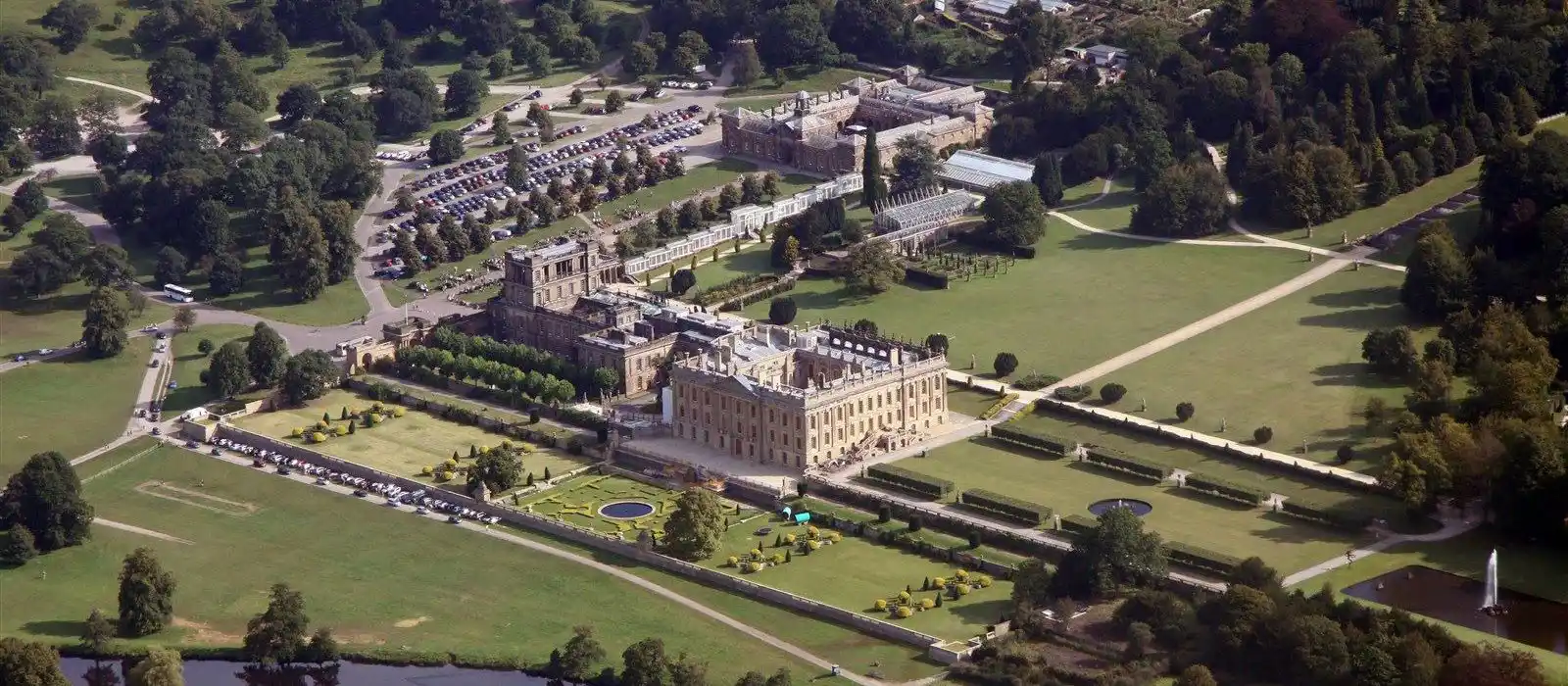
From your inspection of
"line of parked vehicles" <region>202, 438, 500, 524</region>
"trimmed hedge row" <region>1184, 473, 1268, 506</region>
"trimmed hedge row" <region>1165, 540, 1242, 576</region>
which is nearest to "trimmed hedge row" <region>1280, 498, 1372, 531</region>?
"trimmed hedge row" <region>1184, 473, 1268, 506</region>

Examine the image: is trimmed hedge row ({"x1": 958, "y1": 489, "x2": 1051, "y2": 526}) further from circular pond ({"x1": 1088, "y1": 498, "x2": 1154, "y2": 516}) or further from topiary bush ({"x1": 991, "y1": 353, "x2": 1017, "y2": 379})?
topiary bush ({"x1": 991, "y1": 353, "x2": 1017, "y2": 379})

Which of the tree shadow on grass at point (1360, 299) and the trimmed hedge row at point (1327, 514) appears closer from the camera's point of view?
the trimmed hedge row at point (1327, 514)

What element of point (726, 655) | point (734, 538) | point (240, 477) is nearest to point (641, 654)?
point (726, 655)

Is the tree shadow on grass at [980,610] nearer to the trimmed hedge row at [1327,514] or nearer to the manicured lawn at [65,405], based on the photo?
the trimmed hedge row at [1327,514]

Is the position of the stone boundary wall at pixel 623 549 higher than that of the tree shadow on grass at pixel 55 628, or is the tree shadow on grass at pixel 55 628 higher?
the stone boundary wall at pixel 623 549

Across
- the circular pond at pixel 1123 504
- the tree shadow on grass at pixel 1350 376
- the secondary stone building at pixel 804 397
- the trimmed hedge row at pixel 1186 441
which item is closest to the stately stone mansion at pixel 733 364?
the secondary stone building at pixel 804 397

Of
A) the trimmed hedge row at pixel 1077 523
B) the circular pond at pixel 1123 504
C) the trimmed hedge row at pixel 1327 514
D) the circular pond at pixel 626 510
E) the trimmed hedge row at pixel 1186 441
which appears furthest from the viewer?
the circular pond at pixel 626 510

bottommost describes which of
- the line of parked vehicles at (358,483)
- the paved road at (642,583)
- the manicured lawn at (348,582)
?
the manicured lawn at (348,582)

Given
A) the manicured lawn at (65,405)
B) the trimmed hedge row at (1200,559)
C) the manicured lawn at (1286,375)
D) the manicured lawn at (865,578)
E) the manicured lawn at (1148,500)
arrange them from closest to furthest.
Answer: the manicured lawn at (865,578), the trimmed hedge row at (1200,559), the manicured lawn at (1148,500), the manicured lawn at (1286,375), the manicured lawn at (65,405)
